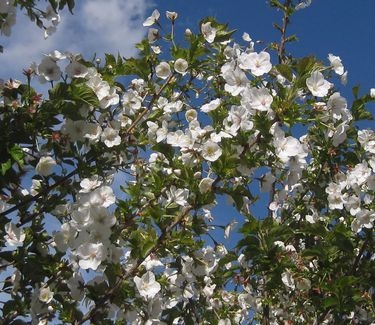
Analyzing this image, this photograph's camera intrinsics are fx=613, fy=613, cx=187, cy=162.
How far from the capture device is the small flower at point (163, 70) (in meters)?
3.67

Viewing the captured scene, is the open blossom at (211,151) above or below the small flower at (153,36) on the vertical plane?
below

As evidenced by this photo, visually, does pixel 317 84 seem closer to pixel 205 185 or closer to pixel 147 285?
pixel 205 185

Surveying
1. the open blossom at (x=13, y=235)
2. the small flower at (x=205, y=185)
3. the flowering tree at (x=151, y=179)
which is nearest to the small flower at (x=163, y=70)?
the flowering tree at (x=151, y=179)

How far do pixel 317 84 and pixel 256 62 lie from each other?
35cm

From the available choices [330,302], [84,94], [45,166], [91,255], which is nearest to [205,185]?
[91,255]

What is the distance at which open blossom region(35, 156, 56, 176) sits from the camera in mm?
3102

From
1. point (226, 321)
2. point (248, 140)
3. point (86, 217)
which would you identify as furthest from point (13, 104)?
point (226, 321)

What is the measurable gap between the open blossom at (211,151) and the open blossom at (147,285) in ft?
2.04

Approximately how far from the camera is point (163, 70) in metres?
3.69

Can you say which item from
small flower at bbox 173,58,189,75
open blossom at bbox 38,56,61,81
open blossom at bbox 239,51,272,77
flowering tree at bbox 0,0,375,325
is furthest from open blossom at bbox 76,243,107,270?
small flower at bbox 173,58,189,75

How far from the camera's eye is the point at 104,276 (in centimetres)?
292

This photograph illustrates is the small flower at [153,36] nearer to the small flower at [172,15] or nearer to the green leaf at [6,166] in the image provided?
the small flower at [172,15]

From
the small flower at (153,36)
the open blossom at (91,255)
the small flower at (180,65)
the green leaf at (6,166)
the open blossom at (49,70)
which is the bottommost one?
the open blossom at (91,255)

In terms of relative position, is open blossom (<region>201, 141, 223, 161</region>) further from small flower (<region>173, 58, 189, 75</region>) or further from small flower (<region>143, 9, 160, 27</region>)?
small flower (<region>143, 9, 160, 27</region>)
